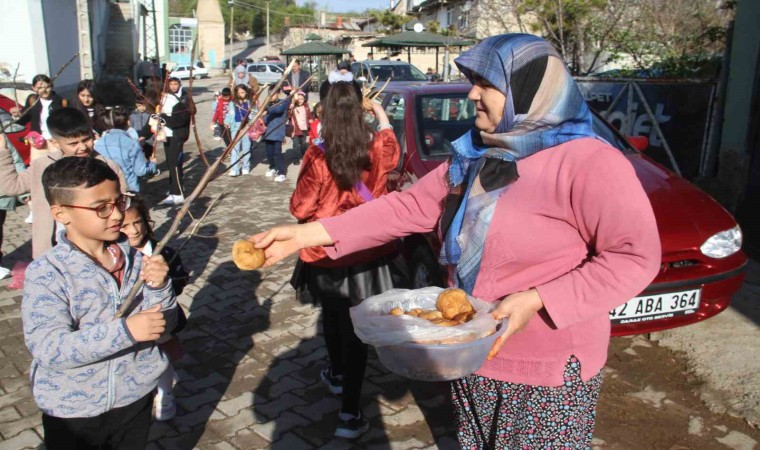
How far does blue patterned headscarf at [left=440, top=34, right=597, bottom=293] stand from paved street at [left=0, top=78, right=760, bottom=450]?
201 centimetres

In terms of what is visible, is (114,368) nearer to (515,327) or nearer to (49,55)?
(515,327)

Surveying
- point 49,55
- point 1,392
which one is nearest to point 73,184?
point 1,392

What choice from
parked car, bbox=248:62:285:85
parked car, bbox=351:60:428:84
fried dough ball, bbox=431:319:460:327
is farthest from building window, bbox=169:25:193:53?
fried dough ball, bbox=431:319:460:327

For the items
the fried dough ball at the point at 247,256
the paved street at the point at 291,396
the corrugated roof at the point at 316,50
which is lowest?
the paved street at the point at 291,396

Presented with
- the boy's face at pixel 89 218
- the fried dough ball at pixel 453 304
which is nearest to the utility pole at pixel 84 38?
the boy's face at pixel 89 218

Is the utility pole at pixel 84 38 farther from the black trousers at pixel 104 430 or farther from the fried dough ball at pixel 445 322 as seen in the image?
the fried dough ball at pixel 445 322

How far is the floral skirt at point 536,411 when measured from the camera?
6.64 feet

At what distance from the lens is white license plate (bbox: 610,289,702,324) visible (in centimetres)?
410

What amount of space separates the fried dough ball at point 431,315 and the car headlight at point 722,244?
299 centimetres

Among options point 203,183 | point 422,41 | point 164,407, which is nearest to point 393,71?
point 422,41

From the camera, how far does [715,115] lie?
7.88 metres

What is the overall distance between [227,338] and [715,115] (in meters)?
6.68

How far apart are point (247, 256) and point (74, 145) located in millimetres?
2728

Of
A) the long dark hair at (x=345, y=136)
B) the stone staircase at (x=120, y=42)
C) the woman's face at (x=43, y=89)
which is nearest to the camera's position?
the long dark hair at (x=345, y=136)
